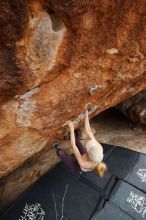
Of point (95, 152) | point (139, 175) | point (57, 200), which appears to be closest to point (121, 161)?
point (139, 175)

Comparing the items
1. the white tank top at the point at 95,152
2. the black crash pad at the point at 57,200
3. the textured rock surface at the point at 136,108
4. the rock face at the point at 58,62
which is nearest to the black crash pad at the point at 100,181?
the black crash pad at the point at 57,200

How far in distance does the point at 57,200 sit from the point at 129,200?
1018 millimetres

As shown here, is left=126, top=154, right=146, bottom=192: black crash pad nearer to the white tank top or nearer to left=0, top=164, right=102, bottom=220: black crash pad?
left=0, top=164, right=102, bottom=220: black crash pad

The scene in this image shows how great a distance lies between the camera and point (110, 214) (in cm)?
409

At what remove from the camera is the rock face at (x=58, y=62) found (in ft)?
8.96

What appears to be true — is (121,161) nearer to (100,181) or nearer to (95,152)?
(100,181)

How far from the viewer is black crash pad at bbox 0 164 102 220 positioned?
13.7 feet

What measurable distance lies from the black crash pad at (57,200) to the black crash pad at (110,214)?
117mm

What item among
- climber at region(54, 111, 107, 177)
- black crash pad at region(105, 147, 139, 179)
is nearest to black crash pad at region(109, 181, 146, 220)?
black crash pad at region(105, 147, 139, 179)

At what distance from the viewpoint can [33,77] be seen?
3107 millimetres

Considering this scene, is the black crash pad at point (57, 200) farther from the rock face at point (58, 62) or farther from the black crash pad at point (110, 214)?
the rock face at point (58, 62)

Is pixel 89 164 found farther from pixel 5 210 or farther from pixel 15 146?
pixel 5 210

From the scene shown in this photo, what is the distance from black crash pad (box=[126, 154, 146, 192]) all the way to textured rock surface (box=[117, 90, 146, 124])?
1.05 m

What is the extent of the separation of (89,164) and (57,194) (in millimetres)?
1125
